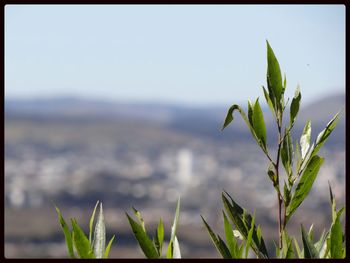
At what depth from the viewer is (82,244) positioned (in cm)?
86

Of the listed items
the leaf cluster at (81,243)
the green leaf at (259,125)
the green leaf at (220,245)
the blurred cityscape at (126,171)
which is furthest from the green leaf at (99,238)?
the blurred cityscape at (126,171)

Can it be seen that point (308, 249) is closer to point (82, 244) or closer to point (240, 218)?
point (240, 218)

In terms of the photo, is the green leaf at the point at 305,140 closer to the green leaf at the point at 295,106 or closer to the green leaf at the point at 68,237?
the green leaf at the point at 295,106

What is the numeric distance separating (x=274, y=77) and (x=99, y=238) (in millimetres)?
305

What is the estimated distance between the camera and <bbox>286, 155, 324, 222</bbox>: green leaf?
96 cm

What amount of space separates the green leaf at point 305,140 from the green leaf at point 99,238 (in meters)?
0.29

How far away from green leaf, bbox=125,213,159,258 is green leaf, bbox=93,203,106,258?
0.04m

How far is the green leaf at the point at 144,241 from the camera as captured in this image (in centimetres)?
90

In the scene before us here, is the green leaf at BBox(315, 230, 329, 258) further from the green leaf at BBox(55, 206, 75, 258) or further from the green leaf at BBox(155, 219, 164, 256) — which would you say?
the green leaf at BBox(55, 206, 75, 258)

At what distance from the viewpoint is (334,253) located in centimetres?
90
